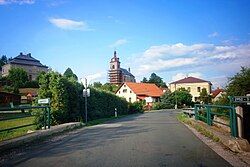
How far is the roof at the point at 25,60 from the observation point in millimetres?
123206

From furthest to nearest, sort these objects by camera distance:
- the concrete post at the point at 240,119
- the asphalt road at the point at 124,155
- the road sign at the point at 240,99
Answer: the road sign at the point at 240,99 → the concrete post at the point at 240,119 → the asphalt road at the point at 124,155

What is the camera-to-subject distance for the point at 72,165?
7520mm

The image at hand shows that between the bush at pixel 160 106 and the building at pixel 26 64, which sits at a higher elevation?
the building at pixel 26 64

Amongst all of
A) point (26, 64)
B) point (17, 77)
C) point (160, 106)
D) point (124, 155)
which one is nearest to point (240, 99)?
point (124, 155)

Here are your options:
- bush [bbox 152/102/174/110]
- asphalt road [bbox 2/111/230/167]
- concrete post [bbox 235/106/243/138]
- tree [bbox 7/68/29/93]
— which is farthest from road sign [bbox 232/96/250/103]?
tree [bbox 7/68/29/93]

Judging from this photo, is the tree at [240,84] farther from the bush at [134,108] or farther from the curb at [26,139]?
the bush at [134,108]

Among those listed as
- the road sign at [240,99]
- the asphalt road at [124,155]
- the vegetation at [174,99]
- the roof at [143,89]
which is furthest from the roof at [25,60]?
the road sign at [240,99]

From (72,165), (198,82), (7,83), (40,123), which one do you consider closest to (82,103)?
(40,123)

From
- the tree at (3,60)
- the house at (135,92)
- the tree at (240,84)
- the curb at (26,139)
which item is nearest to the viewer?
the curb at (26,139)

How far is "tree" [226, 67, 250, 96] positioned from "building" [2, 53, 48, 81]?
110895 mm

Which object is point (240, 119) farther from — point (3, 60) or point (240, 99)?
point (3, 60)

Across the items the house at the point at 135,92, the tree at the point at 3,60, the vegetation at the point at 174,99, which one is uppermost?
the tree at the point at 3,60

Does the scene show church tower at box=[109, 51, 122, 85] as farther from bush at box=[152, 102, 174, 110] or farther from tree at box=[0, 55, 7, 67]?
bush at box=[152, 102, 174, 110]

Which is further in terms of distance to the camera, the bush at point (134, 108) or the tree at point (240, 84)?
the bush at point (134, 108)
